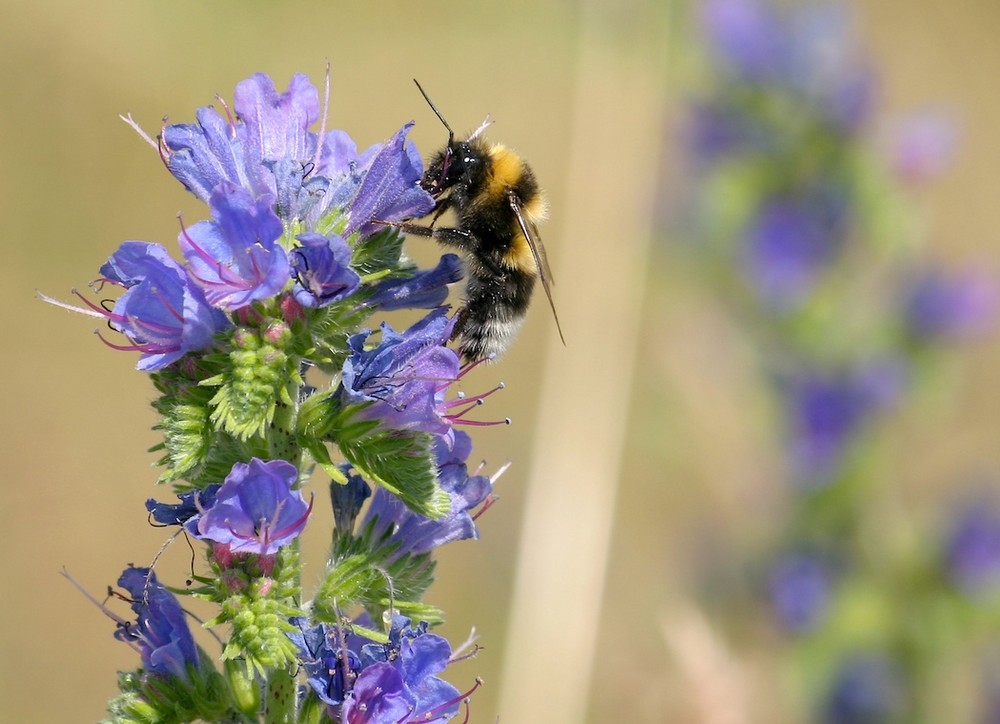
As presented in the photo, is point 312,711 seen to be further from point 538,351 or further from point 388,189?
point 538,351

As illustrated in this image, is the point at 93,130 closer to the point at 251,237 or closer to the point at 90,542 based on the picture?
the point at 90,542

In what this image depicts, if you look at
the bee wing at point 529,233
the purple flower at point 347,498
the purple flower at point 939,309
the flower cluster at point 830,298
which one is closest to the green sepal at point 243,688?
the purple flower at point 347,498

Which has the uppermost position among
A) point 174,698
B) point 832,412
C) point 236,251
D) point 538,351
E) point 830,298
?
point 538,351

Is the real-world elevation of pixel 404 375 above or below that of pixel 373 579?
above

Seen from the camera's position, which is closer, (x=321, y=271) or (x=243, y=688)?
(x=321, y=271)

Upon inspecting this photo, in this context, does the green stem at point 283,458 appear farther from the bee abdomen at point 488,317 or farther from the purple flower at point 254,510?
the bee abdomen at point 488,317

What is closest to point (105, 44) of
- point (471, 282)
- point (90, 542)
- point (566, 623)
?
point (90, 542)

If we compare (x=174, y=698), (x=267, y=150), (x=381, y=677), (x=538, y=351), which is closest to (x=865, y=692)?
(x=381, y=677)
